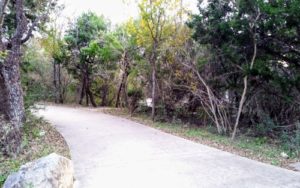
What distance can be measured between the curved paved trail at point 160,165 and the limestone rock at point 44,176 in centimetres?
47

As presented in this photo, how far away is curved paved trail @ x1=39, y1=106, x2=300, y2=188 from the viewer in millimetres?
5207

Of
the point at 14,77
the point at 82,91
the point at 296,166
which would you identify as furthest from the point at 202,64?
the point at 82,91

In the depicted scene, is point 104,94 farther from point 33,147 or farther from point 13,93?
point 33,147

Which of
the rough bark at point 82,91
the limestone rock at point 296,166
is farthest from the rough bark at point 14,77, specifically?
the rough bark at point 82,91

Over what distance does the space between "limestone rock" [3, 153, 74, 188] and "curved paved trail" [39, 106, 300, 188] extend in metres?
0.47

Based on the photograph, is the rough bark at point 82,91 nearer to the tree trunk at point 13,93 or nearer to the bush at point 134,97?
the bush at point 134,97

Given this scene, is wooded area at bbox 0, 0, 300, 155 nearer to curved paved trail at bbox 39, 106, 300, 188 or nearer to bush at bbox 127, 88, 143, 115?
bush at bbox 127, 88, 143, 115

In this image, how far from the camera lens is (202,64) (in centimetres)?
1087

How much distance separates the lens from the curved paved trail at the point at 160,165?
17.1ft

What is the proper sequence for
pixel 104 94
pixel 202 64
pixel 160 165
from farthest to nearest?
pixel 104 94
pixel 202 64
pixel 160 165

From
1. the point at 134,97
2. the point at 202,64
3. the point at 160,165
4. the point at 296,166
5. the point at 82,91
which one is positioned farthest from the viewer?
the point at 82,91

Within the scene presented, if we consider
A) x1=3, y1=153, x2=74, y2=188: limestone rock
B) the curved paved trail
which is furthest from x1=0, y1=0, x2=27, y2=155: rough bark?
x1=3, y1=153, x2=74, y2=188: limestone rock

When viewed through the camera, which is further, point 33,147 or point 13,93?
point 13,93

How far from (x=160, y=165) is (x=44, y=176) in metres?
2.53
